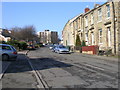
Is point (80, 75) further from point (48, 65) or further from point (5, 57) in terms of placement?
point (5, 57)

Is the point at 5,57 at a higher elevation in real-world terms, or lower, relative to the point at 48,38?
lower

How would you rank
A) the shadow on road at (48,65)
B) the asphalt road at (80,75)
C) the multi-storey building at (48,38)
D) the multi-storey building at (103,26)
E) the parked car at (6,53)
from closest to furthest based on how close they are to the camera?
the asphalt road at (80,75) → the shadow on road at (48,65) → the parked car at (6,53) → the multi-storey building at (103,26) → the multi-storey building at (48,38)

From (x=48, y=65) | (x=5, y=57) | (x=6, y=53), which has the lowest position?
(x=48, y=65)

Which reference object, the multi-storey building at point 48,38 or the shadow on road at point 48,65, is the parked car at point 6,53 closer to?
the shadow on road at point 48,65

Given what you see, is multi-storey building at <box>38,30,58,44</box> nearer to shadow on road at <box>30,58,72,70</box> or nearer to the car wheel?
the car wheel

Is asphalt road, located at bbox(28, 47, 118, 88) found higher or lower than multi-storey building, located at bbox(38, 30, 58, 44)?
lower

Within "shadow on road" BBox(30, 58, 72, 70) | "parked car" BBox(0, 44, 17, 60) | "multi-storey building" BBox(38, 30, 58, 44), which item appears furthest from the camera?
"multi-storey building" BBox(38, 30, 58, 44)

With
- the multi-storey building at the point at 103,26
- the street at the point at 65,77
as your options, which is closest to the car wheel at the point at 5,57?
the street at the point at 65,77

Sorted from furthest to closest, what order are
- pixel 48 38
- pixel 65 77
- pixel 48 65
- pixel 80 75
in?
1. pixel 48 38
2. pixel 48 65
3. pixel 80 75
4. pixel 65 77

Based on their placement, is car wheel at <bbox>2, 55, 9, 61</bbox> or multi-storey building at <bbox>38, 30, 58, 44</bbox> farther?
multi-storey building at <bbox>38, 30, 58, 44</bbox>

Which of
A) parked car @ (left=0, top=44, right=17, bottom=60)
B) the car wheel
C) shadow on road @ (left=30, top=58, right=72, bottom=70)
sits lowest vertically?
shadow on road @ (left=30, top=58, right=72, bottom=70)

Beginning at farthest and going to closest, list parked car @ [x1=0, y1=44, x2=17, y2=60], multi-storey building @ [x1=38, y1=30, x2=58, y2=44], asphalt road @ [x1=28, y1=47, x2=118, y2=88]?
multi-storey building @ [x1=38, y1=30, x2=58, y2=44] → parked car @ [x1=0, y1=44, x2=17, y2=60] → asphalt road @ [x1=28, y1=47, x2=118, y2=88]

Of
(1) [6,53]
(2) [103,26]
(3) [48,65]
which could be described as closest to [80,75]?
(3) [48,65]

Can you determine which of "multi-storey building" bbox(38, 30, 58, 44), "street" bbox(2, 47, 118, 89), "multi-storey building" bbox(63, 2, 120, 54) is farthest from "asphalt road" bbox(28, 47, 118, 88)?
"multi-storey building" bbox(38, 30, 58, 44)
